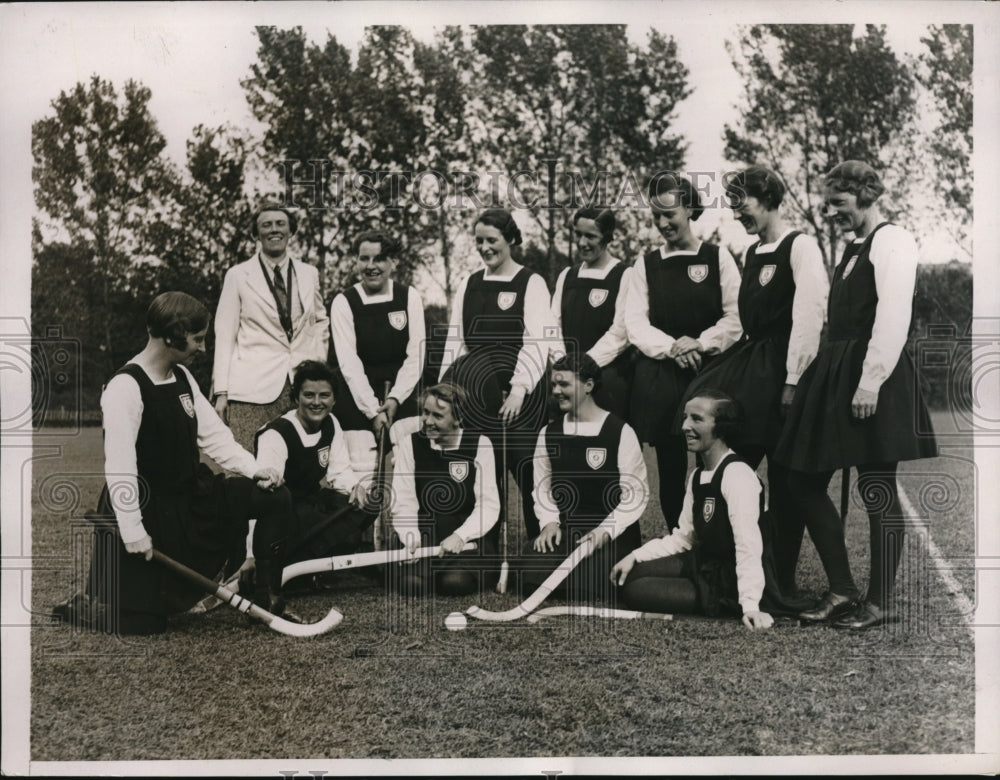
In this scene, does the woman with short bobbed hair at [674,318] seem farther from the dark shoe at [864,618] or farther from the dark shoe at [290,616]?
the dark shoe at [290,616]

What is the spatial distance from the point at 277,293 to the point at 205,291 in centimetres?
32

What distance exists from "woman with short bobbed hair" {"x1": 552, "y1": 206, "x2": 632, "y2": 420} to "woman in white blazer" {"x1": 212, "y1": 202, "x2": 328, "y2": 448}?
1137 millimetres

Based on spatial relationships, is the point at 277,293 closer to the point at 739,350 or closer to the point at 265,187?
the point at 265,187

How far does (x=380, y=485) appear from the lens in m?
4.85

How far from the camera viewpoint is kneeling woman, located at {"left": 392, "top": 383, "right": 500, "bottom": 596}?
4.80 metres

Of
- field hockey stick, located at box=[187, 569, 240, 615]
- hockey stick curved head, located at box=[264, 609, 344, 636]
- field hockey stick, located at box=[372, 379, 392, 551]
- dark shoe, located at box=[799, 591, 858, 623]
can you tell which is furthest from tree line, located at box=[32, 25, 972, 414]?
dark shoe, located at box=[799, 591, 858, 623]

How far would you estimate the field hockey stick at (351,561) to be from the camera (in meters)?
4.80

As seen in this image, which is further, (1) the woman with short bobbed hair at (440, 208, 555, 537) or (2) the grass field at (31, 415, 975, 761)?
(1) the woman with short bobbed hair at (440, 208, 555, 537)

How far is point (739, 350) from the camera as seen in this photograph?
15.5ft

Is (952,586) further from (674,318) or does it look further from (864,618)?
(674,318)

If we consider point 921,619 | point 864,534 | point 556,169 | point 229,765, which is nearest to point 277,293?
point 556,169

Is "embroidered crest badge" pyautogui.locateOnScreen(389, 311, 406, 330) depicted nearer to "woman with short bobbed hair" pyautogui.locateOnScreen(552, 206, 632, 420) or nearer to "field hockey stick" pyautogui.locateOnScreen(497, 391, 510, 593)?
"field hockey stick" pyautogui.locateOnScreen(497, 391, 510, 593)

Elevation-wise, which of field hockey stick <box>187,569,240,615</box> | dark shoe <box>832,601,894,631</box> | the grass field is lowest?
the grass field

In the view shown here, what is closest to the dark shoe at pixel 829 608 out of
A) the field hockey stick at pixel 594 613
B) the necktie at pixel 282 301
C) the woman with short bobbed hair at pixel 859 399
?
the woman with short bobbed hair at pixel 859 399
